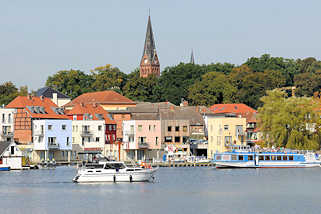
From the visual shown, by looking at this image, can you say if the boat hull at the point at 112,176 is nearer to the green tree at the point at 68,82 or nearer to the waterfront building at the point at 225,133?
the waterfront building at the point at 225,133

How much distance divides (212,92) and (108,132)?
3992 cm

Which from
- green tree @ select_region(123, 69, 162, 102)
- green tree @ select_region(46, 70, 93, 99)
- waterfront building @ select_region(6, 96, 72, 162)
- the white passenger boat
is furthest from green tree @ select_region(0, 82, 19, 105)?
the white passenger boat

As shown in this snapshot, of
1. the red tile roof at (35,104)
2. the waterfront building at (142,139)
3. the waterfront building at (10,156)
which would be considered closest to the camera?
the waterfront building at (10,156)

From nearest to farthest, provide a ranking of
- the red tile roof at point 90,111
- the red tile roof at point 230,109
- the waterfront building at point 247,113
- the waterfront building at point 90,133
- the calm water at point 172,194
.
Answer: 1. the calm water at point 172,194
2. the waterfront building at point 90,133
3. the red tile roof at point 90,111
4. the waterfront building at point 247,113
5. the red tile roof at point 230,109

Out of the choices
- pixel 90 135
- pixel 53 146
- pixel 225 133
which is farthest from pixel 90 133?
pixel 225 133

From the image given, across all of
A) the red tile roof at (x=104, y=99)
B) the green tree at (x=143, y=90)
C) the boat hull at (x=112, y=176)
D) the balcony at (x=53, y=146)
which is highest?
the green tree at (x=143, y=90)

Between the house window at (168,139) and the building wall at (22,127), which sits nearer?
the building wall at (22,127)

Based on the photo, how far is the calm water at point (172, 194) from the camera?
6431cm

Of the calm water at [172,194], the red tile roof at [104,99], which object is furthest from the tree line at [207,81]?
the calm water at [172,194]

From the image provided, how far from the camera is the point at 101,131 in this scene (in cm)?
12725

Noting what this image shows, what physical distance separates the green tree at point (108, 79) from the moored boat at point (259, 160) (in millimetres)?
72177

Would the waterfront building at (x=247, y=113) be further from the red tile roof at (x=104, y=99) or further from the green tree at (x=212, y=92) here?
the red tile roof at (x=104, y=99)

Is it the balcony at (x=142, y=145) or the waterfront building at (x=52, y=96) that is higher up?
the waterfront building at (x=52, y=96)

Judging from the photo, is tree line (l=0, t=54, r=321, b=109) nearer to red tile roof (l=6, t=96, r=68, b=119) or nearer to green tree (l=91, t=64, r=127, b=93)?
green tree (l=91, t=64, r=127, b=93)
